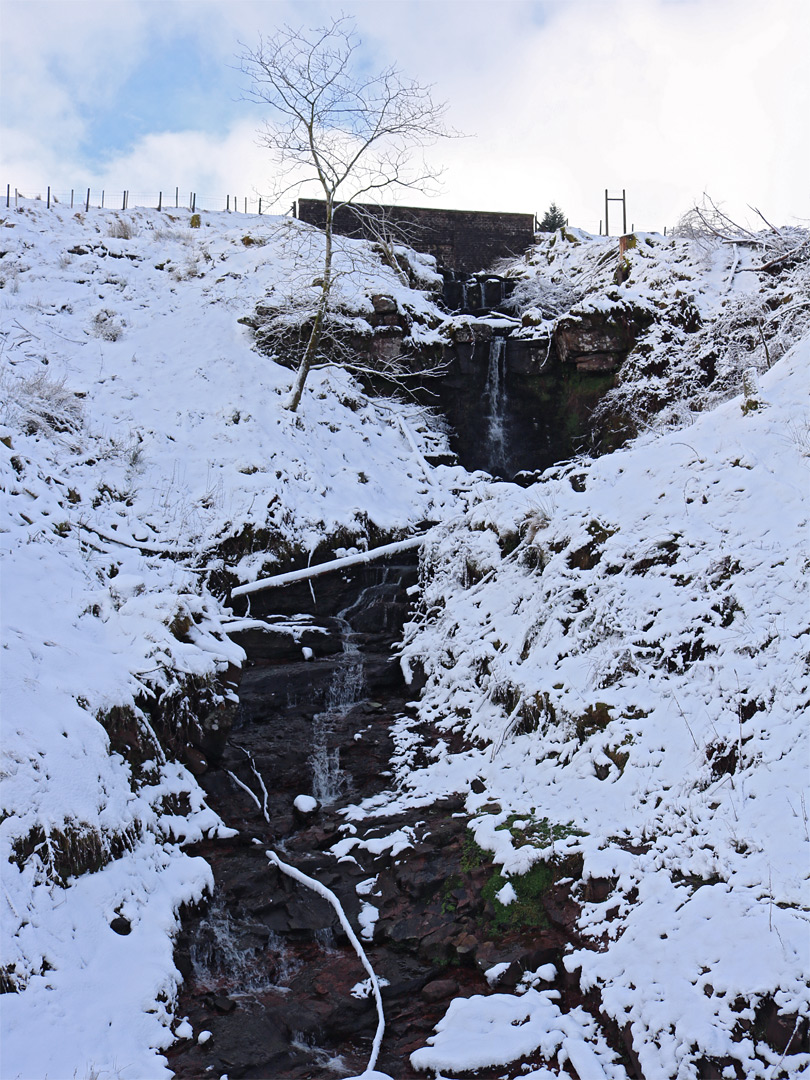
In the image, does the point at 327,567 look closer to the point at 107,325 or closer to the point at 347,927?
the point at 347,927

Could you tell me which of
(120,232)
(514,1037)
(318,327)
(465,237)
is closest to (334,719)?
(514,1037)

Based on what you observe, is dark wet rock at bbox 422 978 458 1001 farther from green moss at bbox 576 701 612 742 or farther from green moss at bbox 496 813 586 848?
green moss at bbox 576 701 612 742

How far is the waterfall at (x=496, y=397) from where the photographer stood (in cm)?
1688

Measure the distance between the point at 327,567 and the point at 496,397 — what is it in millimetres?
7752

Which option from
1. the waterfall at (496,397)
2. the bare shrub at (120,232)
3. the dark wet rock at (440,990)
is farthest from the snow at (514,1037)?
the bare shrub at (120,232)

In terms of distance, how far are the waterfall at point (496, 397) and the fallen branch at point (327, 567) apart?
16.7 feet

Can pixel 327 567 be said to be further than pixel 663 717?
Yes

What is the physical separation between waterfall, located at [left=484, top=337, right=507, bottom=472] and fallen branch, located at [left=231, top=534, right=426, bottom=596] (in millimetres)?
5075

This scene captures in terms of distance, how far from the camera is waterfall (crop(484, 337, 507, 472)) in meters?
16.9

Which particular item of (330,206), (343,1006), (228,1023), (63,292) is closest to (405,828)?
(343,1006)

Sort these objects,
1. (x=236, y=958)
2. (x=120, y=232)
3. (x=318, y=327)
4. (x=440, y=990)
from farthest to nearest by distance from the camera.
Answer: (x=120, y=232) → (x=318, y=327) → (x=236, y=958) → (x=440, y=990)

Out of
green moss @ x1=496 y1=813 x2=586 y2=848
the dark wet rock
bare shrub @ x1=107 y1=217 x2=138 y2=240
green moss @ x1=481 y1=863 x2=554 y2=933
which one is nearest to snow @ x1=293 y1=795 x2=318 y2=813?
green moss @ x1=496 y1=813 x2=586 y2=848

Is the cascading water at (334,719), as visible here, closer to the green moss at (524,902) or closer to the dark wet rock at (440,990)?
the green moss at (524,902)

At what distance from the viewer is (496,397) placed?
17.2 metres
